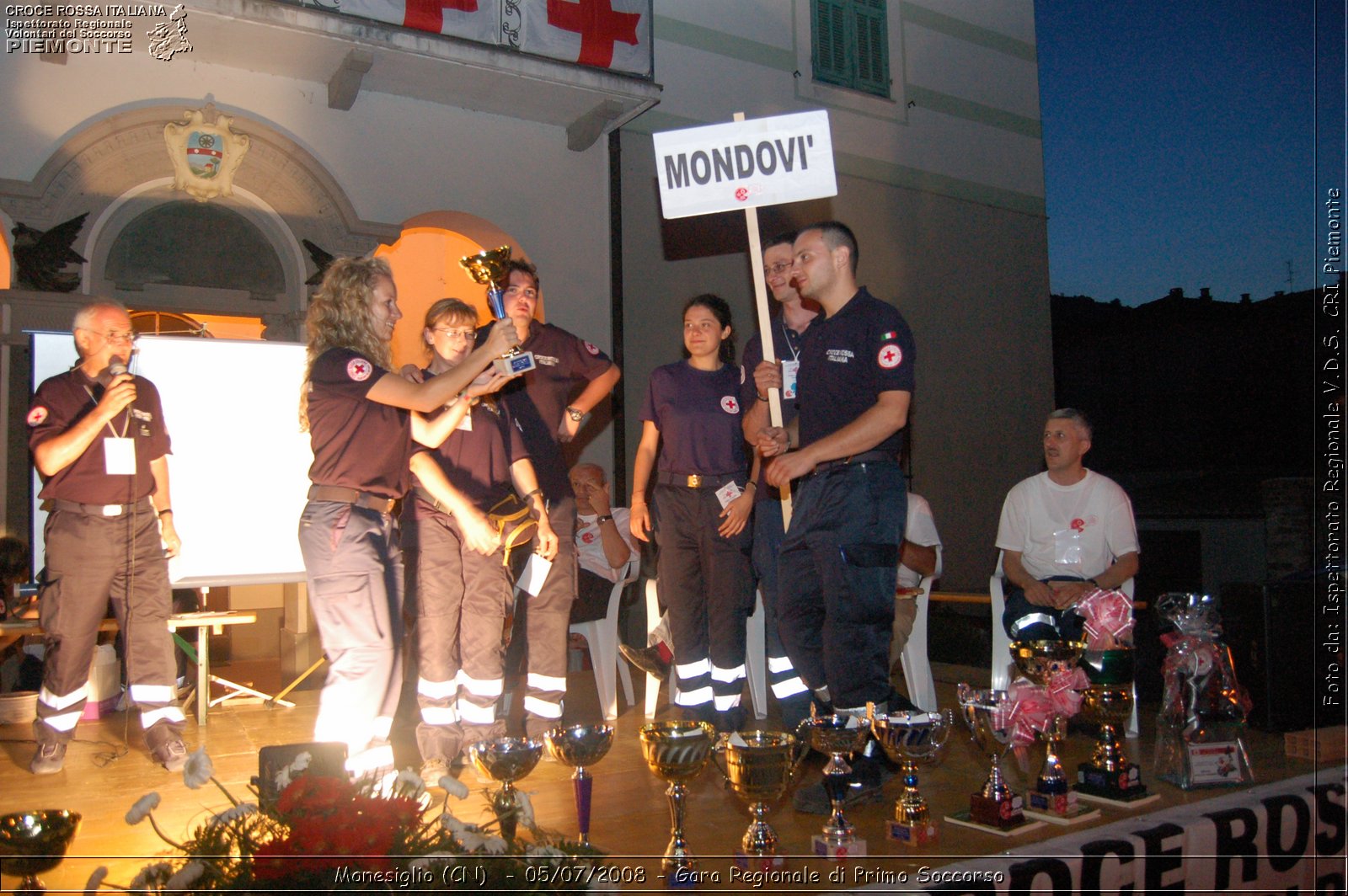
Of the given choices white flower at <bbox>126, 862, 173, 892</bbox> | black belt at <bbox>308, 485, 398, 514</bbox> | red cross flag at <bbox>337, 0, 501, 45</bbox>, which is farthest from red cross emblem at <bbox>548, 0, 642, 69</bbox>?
white flower at <bbox>126, 862, 173, 892</bbox>

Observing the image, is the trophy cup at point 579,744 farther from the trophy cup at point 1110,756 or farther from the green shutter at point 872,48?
the green shutter at point 872,48

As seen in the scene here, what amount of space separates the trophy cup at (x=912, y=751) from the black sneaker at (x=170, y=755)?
2941mm

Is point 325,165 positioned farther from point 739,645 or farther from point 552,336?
point 739,645

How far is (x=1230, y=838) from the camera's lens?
2.65 m

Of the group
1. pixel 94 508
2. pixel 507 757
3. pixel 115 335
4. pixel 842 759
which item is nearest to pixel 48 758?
pixel 94 508

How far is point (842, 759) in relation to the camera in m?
2.70

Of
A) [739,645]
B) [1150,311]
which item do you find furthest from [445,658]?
[1150,311]

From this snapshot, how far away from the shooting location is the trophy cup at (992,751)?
109 inches

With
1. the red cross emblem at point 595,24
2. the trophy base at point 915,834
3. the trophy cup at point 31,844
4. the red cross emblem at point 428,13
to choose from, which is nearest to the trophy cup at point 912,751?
the trophy base at point 915,834

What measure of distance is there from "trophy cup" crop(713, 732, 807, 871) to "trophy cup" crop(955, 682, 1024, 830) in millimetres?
676

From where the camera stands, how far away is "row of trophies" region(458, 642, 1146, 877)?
7.89 feet

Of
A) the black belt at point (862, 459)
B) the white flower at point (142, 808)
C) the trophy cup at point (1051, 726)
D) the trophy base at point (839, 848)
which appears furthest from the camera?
the black belt at point (862, 459)

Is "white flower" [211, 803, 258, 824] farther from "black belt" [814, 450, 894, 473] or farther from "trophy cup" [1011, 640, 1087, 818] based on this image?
"trophy cup" [1011, 640, 1087, 818]

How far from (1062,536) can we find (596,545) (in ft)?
7.79
